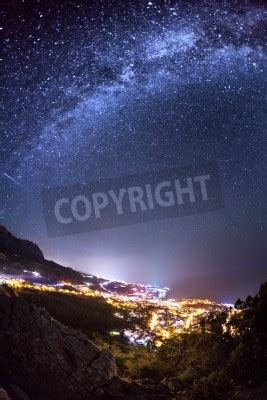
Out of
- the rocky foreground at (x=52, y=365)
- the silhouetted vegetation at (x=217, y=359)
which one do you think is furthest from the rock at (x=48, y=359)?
the silhouetted vegetation at (x=217, y=359)

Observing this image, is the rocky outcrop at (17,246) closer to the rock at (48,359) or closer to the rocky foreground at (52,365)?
the rock at (48,359)

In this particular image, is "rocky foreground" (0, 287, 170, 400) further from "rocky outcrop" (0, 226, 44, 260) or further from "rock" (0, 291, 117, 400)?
"rocky outcrop" (0, 226, 44, 260)

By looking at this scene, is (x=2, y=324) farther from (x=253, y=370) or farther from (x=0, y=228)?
(x=0, y=228)

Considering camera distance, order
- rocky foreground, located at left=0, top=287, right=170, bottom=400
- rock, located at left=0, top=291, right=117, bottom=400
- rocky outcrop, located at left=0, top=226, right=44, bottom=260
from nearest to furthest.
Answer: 1. rocky foreground, located at left=0, top=287, right=170, bottom=400
2. rock, located at left=0, top=291, right=117, bottom=400
3. rocky outcrop, located at left=0, top=226, right=44, bottom=260

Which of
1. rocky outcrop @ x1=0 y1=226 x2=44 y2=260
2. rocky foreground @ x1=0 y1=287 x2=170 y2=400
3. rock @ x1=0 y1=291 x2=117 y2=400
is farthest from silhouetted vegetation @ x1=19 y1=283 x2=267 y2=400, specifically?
rocky outcrop @ x1=0 y1=226 x2=44 y2=260

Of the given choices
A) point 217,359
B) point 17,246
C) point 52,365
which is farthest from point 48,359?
point 17,246
